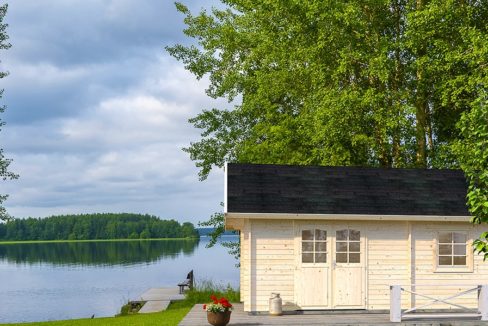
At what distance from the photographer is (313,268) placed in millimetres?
17766

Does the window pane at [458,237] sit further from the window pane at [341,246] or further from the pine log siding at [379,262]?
the window pane at [341,246]

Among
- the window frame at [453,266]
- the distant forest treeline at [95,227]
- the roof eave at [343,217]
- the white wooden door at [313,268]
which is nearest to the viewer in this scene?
the roof eave at [343,217]

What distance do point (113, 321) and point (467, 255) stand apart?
1098cm

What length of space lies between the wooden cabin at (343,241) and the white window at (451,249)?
3 centimetres

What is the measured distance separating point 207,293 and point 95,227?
144758 mm

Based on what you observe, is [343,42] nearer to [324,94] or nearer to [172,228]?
[324,94]

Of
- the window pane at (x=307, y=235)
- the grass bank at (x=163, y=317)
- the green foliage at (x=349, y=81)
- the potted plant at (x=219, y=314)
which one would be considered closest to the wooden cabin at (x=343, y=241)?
the window pane at (x=307, y=235)

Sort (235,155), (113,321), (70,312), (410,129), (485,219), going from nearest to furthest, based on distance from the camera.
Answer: (485,219) < (113,321) < (410,129) < (235,155) < (70,312)

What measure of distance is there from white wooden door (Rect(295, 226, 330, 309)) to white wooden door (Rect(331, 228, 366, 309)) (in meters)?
0.24

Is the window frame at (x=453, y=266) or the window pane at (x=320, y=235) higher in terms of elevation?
the window pane at (x=320, y=235)

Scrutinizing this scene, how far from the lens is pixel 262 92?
29.2 metres

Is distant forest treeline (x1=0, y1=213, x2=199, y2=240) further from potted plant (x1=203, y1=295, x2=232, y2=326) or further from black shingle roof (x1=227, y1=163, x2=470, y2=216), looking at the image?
potted plant (x1=203, y1=295, x2=232, y2=326)

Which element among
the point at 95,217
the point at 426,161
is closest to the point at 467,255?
the point at 426,161

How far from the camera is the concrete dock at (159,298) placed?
2675cm
